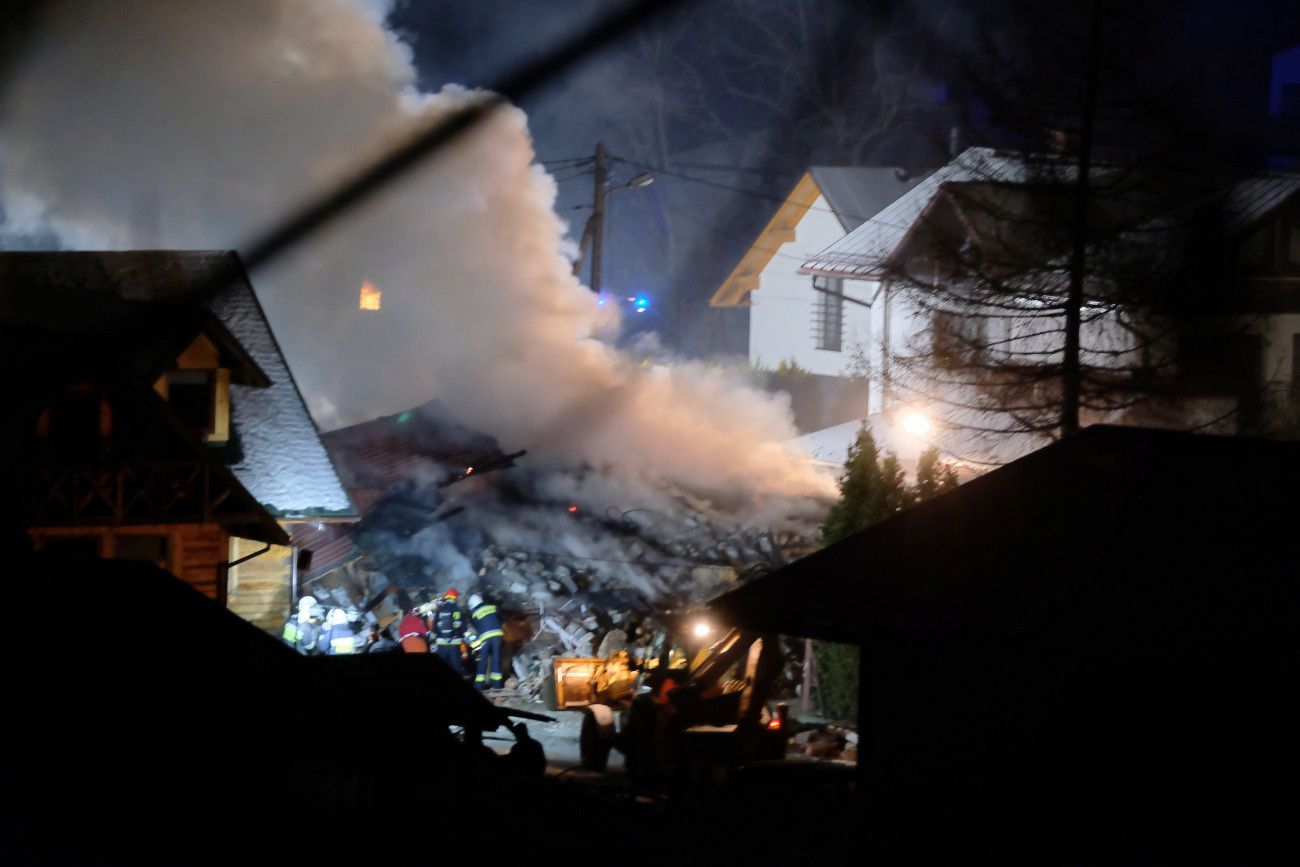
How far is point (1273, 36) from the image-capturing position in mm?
33094

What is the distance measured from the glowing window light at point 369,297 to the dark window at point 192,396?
50.7ft

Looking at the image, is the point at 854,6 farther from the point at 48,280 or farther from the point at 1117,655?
the point at 1117,655

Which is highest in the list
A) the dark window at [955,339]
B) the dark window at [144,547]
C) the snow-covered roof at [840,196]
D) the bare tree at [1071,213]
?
the snow-covered roof at [840,196]

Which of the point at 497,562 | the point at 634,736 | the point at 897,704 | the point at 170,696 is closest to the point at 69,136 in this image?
the point at 497,562

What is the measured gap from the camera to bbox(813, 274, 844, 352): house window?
116 feet

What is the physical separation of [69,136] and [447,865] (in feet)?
87.5

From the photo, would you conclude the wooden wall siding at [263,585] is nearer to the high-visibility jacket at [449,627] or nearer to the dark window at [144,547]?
the dark window at [144,547]

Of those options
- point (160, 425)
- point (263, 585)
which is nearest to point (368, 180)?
point (263, 585)

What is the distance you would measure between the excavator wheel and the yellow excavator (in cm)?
1

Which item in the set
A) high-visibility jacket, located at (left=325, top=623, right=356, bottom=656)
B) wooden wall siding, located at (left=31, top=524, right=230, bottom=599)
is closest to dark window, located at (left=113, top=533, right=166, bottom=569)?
wooden wall siding, located at (left=31, top=524, right=230, bottom=599)

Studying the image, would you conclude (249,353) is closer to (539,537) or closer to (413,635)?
(413,635)

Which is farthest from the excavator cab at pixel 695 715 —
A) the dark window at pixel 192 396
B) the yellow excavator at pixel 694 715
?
the dark window at pixel 192 396

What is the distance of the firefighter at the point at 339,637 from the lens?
15.7 m

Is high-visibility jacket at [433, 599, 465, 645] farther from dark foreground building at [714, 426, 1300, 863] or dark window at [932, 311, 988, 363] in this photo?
dark foreground building at [714, 426, 1300, 863]
